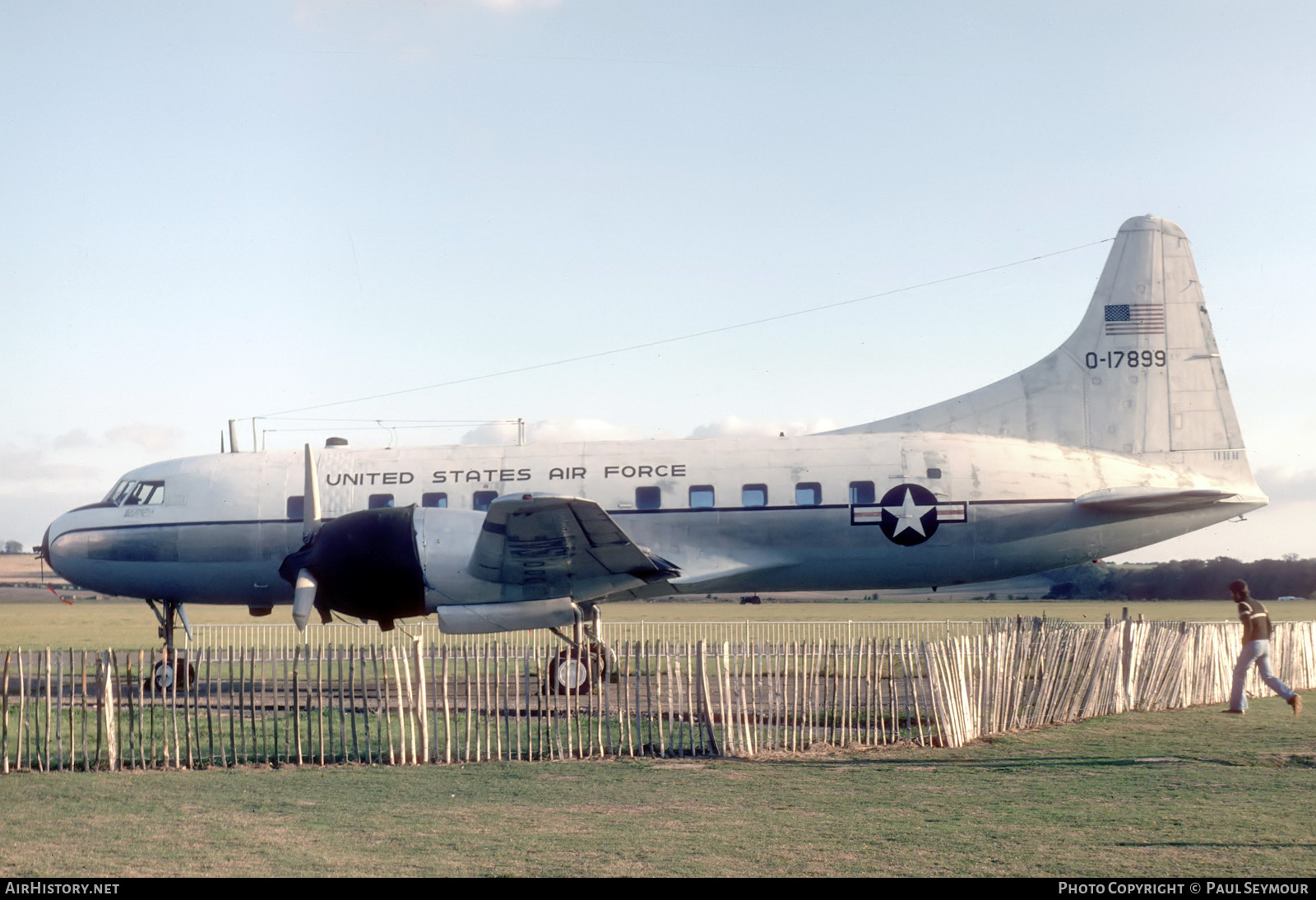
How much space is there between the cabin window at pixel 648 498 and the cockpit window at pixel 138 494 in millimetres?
9464

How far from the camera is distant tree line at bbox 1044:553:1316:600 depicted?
73.8 meters

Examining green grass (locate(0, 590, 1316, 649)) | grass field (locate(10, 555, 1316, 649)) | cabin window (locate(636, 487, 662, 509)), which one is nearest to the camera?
cabin window (locate(636, 487, 662, 509))

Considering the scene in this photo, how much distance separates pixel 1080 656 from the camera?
15.5 meters

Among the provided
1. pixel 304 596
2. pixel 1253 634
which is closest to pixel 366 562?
pixel 304 596

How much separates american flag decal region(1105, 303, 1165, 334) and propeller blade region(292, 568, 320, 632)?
1536 centimetres

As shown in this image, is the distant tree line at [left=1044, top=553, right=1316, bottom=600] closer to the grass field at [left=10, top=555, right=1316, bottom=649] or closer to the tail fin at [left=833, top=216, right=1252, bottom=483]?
the grass field at [left=10, top=555, right=1316, bottom=649]

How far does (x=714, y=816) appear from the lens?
9.03 m

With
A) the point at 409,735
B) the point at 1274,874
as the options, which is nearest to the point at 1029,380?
the point at 409,735

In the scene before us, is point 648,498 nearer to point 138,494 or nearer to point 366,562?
point 366,562

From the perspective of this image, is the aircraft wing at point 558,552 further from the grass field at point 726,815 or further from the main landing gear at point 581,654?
the grass field at point 726,815

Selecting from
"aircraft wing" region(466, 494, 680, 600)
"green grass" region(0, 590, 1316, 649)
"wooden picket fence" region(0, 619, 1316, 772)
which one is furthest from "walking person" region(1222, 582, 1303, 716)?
"green grass" region(0, 590, 1316, 649)

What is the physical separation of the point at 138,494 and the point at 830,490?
1357cm

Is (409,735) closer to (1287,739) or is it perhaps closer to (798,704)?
(798,704)
